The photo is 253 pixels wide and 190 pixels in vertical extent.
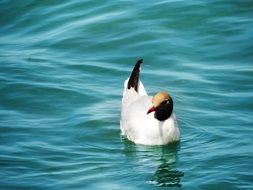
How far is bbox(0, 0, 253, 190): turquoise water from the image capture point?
10211 mm

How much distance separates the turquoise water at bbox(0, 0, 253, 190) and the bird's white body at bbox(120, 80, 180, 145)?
127 millimetres

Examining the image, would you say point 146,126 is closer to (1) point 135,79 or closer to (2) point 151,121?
(2) point 151,121

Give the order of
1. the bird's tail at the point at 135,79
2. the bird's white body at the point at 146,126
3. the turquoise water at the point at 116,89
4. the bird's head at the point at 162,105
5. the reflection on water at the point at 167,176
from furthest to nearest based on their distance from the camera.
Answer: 1. the bird's tail at the point at 135,79
2. the bird's white body at the point at 146,126
3. the bird's head at the point at 162,105
4. the turquoise water at the point at 116,89
5. the reflection on water at the point at 167,176

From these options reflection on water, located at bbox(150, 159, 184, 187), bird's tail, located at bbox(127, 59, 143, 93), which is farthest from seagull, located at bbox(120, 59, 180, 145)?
reflection on water, located at bbox(150, 159, 184, 187)

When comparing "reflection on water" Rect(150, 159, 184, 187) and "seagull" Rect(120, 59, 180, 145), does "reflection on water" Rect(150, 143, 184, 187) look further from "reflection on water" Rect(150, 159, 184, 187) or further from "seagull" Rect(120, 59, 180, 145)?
"seagull" Rect(120, 59, 180, 145)

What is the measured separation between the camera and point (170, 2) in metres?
17.7

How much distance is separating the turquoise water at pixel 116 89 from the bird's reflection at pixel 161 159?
15mm

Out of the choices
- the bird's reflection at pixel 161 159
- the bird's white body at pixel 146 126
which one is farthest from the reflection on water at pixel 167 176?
the bird's white body at pixel 146 126

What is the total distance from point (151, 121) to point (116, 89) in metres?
2.28

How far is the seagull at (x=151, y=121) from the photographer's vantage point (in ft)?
36.3

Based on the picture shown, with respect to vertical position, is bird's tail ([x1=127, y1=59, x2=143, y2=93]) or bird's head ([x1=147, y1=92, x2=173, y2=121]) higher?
bird's tail ([x1=127, y1=59, x2=143, y2=93])

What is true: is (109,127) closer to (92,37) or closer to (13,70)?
(13,70)

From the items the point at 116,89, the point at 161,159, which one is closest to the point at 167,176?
the point at 161,159

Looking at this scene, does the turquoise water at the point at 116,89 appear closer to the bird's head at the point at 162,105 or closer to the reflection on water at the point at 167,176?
the reflection on water at the point at 167,176
